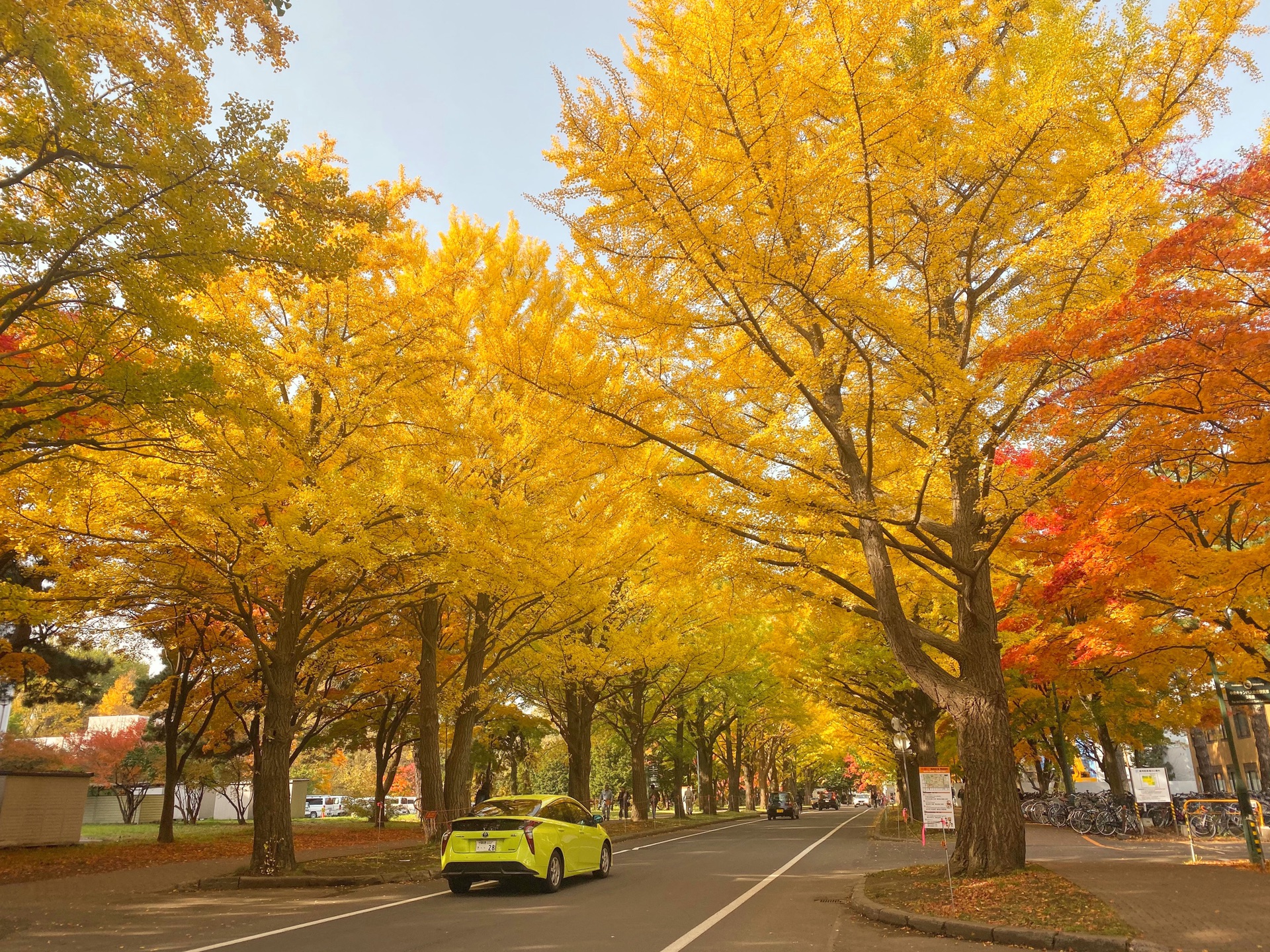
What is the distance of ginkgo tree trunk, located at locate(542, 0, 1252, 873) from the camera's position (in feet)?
21.1

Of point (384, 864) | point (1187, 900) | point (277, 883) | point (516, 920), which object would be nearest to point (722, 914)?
point (516, 920)

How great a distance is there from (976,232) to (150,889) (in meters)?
14.1

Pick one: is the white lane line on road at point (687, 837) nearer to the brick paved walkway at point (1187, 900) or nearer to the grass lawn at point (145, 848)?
the grass lawn at point (145, 848)

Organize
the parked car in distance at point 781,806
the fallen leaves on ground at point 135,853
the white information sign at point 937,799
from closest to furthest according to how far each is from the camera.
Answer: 1. the white information sign at point 937,799
2. the fallen leaves on ground at point 135,853
3. the parked car in distance at point 781,806

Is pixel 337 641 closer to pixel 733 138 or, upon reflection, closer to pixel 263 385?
pixel 263 385

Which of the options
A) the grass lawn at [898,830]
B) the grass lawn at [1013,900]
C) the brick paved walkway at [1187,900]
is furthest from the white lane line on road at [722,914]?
the grass lawn at [898,830]

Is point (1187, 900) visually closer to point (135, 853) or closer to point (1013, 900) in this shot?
point (1013, 900)

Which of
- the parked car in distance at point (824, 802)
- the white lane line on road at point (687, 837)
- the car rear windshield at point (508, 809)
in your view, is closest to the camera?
the car rear windshield at point (508, 809)

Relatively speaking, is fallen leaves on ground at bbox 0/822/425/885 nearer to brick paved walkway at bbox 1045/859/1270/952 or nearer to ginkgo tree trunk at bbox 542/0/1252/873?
ginkgo tree trunk at bbox 542/0/1252/873

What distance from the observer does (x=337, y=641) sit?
19.4 meters

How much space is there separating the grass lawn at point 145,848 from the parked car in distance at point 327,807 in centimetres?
2369

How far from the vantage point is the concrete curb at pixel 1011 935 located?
19.4 feet

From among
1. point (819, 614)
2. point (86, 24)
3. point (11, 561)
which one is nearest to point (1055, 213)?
point (819, 614)

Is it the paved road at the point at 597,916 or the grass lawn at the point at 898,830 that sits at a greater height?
the paved road at the point at 597,916
